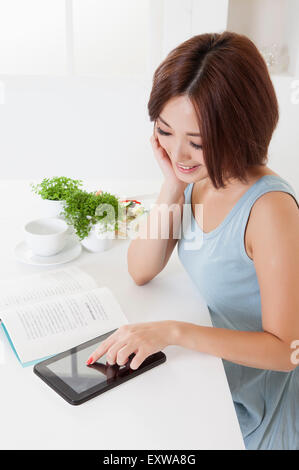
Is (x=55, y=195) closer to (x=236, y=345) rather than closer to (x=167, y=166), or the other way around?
(x=167, y=166)

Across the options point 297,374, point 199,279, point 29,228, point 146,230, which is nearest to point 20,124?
point 29,228

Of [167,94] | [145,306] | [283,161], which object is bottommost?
[283,161]

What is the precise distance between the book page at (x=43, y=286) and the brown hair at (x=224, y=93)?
417 millimetres

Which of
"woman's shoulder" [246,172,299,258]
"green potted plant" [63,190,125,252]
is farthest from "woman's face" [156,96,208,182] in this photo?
"green potted plant" [63,190,125,252]

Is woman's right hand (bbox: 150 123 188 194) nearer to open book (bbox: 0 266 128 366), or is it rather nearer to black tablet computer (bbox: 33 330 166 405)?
open book (bbox: 0 266 128 366)

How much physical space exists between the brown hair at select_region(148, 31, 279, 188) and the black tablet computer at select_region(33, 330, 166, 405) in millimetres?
422

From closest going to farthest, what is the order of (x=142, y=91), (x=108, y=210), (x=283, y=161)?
(x=108, y=210) → (x=142, y=91) → (x=283, y=161)

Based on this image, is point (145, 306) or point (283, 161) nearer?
point (145, 306)

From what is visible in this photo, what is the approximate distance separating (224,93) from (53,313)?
1.85 feet

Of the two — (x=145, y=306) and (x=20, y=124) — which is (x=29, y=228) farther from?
(x=20, y=124)

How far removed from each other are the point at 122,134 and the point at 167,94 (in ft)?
6.00

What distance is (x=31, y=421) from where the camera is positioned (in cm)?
77

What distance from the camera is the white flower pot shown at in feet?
4.30

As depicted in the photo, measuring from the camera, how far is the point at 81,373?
33.9 inches
